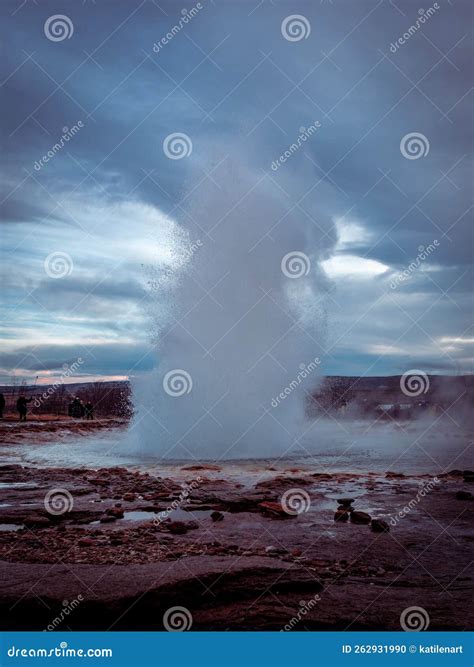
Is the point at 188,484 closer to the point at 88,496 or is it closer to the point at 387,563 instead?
the point at 88,496

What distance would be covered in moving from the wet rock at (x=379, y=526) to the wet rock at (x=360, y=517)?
0.90 feet

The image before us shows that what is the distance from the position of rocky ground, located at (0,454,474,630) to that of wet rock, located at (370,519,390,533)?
0.06ft

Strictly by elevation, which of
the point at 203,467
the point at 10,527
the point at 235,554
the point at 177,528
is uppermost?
the point at 203,467

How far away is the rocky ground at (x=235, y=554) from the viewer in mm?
4625

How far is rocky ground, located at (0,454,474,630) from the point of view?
4.62 meters

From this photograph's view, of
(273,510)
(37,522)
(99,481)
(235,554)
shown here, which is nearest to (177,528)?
(235,554)

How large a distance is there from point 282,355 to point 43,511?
11.2 metres

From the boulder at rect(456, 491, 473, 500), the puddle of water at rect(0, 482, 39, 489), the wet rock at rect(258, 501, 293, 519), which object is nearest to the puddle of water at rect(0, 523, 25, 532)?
the puddle of water at rect(0, 482, 39, 489)

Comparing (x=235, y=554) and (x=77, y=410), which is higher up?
(x=77, y=410)

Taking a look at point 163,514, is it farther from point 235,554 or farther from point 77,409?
point 77,409

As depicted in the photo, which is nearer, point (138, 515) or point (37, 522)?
point (37, 522)

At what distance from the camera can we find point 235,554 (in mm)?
5871

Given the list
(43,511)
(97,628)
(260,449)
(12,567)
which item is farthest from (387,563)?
(260,449)

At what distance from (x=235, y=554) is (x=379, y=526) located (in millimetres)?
1936
